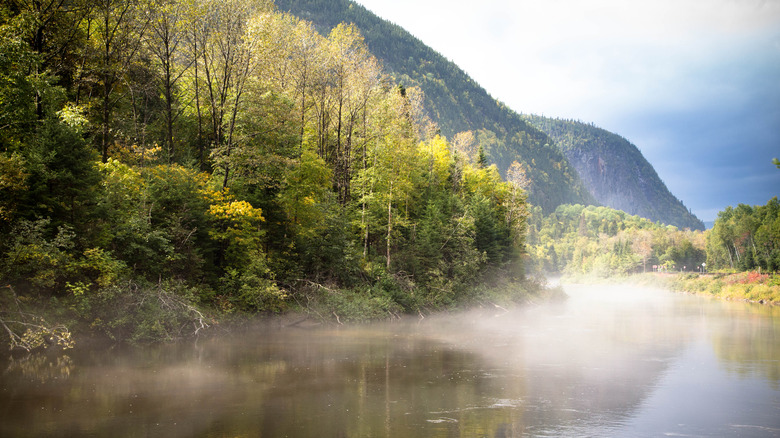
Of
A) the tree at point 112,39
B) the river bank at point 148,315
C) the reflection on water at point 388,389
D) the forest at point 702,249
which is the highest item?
the tree at point 112,39

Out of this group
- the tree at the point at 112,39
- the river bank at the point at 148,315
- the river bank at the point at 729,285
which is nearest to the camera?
the river bank at the point at 148,315

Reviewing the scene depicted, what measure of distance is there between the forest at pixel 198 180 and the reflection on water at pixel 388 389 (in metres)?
2.74

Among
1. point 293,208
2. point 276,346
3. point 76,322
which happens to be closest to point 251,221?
point 293,208

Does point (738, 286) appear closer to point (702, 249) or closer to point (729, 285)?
point (729, 285)

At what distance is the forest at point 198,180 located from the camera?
20.8 metres

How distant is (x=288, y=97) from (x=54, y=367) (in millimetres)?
26105

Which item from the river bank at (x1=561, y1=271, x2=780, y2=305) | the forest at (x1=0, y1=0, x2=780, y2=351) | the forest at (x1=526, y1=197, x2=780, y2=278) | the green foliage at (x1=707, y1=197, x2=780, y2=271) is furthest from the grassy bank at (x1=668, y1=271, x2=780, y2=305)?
the forest at (x1=0, y1=0, x2=780, y2=351)

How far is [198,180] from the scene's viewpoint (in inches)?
1142

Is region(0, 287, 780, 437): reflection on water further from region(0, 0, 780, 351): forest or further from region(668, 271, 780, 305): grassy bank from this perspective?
region(668, 271, 780, 305): grassy bank

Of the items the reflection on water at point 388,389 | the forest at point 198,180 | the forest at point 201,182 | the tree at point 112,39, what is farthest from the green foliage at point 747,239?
the tree at point 112,39

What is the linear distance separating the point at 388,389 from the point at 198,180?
17344 mm

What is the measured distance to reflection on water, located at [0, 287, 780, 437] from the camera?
13.4 meters

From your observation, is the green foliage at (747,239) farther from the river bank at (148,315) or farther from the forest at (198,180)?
the river bank at (148,315)

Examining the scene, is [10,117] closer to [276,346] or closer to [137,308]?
[137,308]
